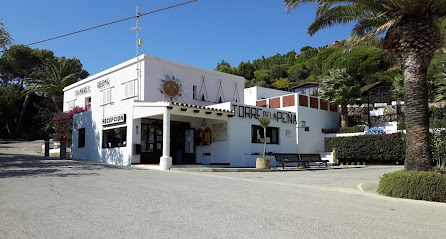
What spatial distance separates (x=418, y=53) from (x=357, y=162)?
55.7ft

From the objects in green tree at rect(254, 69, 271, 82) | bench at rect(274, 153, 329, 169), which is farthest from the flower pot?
green tree at rect(254, 69, 271, 82)

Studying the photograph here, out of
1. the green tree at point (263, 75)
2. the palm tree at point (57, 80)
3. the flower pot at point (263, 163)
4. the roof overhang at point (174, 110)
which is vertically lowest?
the flower pot at point (263, 163)

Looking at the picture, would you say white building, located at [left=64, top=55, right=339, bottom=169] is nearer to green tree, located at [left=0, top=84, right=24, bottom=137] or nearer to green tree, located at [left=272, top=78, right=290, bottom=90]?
green tree, located at [left=0, top=84, right=24, bottom=137]

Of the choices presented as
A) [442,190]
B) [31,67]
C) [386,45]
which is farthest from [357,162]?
[31,67]

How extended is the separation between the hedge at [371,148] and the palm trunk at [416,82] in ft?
46.1

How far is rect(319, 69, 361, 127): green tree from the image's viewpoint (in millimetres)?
29266

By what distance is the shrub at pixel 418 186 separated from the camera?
Result: 9134 millimetres

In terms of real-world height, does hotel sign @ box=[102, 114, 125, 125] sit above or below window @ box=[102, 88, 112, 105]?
below

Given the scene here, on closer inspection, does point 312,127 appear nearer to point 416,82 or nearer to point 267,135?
point 267,135

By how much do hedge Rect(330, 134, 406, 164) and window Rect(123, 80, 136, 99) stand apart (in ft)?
51.5

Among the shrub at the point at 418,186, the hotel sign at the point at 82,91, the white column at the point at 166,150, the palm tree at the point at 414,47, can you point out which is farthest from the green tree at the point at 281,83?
the shrub at the point at 418,186

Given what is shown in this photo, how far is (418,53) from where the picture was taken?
1091cm

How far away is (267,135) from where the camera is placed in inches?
990

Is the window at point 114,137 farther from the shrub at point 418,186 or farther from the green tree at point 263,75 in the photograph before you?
the green tree at point 263,75
